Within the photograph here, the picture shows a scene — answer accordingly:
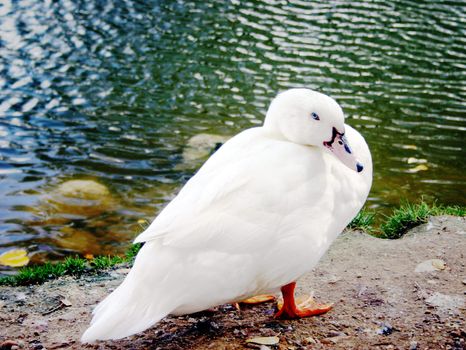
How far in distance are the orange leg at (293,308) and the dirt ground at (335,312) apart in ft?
0.14

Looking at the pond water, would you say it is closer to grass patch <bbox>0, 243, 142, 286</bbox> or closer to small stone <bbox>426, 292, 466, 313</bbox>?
grass patch <bbox>0, 243, 142, 286</bbox>

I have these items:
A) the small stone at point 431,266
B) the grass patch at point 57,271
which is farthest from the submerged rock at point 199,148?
the small stone at point 431,266

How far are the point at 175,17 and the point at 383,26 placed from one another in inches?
180

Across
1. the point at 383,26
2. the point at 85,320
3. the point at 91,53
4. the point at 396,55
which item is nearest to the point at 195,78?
the point at 91,53

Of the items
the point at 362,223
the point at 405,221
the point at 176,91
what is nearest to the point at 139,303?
the point at 362,223

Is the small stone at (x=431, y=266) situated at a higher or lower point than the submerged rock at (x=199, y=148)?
higher

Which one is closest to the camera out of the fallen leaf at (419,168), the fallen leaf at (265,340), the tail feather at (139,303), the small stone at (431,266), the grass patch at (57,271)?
the tail feather at (139,303)

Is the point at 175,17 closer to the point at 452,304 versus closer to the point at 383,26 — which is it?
the point at 383,26

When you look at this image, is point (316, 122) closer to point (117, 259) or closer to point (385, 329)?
point (385, 329)

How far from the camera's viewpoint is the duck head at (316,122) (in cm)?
363

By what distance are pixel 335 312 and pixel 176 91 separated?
21.6ft

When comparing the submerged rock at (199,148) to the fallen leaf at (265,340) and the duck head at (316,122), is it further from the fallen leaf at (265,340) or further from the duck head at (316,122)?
the fallen leaf at (265,340)

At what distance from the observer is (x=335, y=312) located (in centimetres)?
402

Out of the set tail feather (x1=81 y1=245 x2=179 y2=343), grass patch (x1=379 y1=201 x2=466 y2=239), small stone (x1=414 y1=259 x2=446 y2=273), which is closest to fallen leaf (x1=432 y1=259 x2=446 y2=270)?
small stone (x1=414 y1=259 x2=446 y2=273)
